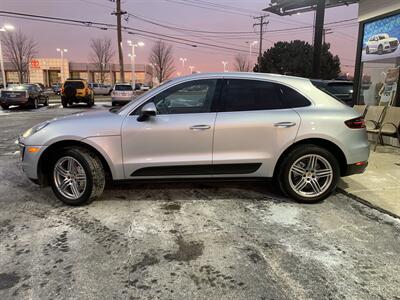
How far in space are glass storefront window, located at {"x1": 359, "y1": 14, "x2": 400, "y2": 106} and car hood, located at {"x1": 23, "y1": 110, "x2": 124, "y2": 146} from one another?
7550 millimetres

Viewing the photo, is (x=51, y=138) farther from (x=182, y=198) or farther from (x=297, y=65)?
(x=297, y=65)

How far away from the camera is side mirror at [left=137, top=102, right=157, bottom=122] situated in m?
4.31

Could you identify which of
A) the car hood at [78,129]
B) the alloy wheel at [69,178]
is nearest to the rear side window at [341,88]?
the car hood at [78,129]

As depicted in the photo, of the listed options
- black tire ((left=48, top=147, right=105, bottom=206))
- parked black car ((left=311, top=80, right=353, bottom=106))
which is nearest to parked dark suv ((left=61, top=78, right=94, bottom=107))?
parked black car ((left=311, top=80, right=353, bottom=106))

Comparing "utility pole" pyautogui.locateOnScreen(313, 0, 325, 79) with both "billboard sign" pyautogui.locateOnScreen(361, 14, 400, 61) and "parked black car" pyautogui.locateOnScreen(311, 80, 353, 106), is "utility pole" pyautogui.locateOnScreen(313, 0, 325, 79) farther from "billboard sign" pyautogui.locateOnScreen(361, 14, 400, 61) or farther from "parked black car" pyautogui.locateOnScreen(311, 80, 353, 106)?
"billboard sign" pyautogui.locateOnScreen(361, 14, 400, 61)

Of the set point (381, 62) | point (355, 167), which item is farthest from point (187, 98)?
point (381, 62)

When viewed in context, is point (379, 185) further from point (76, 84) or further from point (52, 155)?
point (76, 84)

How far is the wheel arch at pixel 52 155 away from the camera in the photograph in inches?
177

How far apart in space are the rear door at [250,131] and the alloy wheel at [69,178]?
177cm

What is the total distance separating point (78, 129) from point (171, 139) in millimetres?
1199

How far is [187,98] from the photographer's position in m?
4.64

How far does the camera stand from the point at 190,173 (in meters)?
4.55

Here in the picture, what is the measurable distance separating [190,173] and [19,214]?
221 cm

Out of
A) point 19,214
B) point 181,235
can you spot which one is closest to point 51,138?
point 19,214
